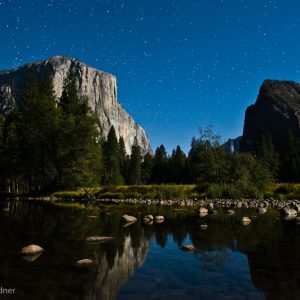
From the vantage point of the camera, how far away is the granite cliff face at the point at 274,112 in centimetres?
16238

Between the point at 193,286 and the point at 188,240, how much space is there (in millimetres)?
4438

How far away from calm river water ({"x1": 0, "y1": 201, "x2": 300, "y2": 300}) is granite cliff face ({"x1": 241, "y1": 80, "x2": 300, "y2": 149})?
511 feet

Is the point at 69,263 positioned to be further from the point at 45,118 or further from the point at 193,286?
the point at 45,118

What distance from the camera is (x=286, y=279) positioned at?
20.0ft

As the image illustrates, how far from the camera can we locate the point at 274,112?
171000 millimetres

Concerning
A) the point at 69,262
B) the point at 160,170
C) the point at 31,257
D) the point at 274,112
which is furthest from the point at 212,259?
the point at 274,112

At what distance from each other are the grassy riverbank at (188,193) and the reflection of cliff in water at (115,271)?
22.1 metres

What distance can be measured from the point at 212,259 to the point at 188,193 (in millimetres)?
25055

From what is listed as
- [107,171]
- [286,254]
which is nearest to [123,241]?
[286,254]

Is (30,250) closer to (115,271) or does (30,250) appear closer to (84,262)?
(84,262)

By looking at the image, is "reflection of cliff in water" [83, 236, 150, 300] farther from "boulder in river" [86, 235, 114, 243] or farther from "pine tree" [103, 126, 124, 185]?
"pine tree" [103, 126, 124, 185]

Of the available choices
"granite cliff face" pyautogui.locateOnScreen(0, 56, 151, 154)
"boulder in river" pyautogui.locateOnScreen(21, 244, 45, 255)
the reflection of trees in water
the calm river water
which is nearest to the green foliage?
the calm river water

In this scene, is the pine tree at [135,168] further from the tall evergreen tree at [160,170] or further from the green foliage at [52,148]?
the green foliage at [52,148]

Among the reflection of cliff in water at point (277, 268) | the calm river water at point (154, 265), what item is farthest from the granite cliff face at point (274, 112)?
the reflection of cliff in water at point (277, 268)
